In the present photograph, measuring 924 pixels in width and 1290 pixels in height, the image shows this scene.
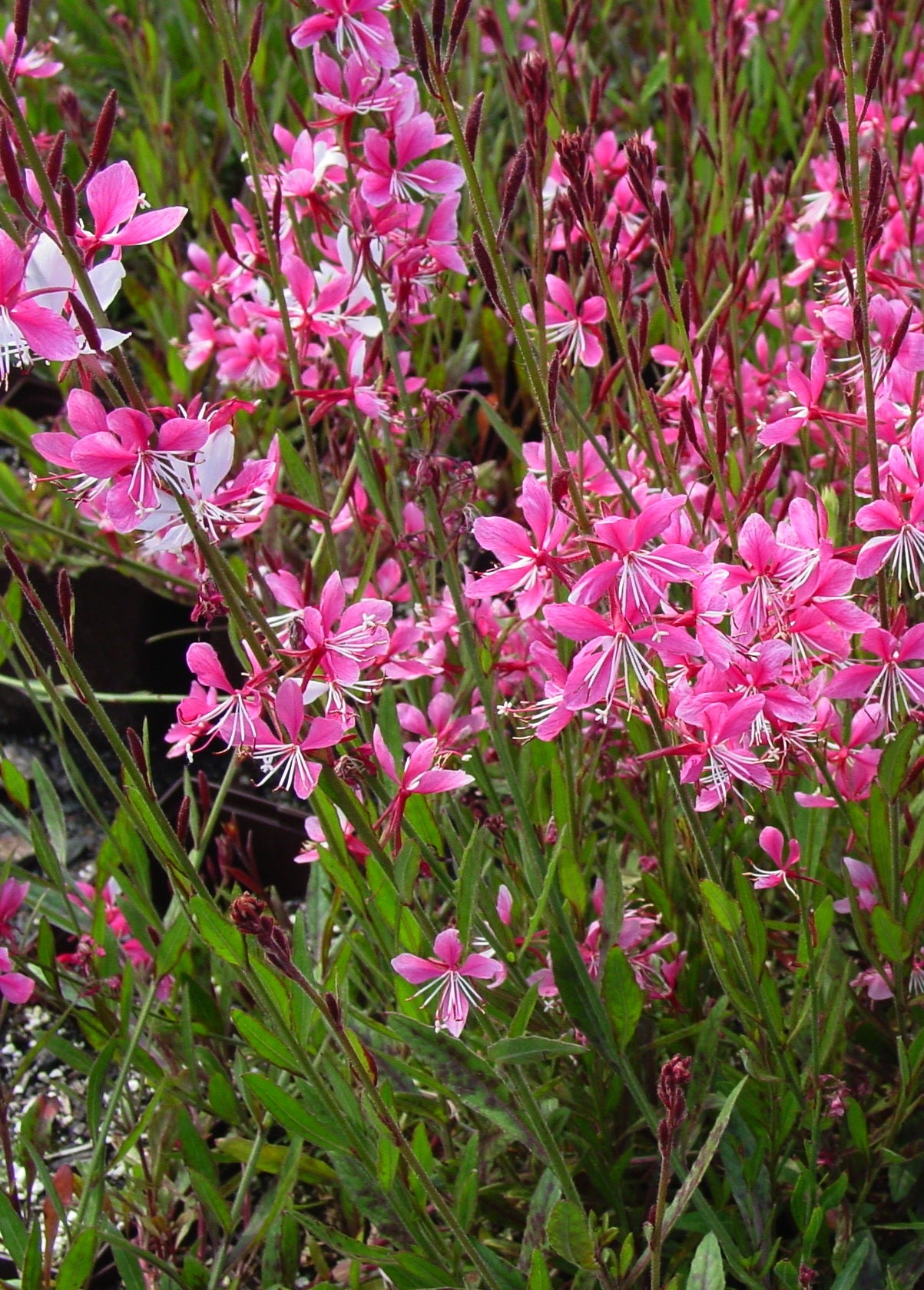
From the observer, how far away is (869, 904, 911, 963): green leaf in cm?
108

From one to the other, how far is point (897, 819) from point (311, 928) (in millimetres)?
676

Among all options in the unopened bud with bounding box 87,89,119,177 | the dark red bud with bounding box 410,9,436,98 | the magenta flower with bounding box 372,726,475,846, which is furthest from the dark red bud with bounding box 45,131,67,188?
the magenta flower with bounding box 372,726,475,846

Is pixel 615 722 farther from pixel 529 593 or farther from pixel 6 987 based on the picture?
pixel 6 987

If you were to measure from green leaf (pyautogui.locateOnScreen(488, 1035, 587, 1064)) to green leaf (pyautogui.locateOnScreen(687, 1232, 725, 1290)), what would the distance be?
0.20m

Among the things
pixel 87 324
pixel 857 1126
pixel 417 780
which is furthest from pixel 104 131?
pixel 857 1126

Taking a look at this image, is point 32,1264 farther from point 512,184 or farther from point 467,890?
point 512,184

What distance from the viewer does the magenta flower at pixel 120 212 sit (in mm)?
799

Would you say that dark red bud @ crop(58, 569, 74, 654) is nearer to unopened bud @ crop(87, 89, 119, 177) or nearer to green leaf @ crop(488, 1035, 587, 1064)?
unopened bud @ crop(87, 89, 119, 177)

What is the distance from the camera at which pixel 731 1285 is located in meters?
1.24

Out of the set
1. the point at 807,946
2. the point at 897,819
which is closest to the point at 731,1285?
the point at 807,946

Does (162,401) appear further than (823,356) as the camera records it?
Yes

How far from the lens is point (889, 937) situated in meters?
1.09

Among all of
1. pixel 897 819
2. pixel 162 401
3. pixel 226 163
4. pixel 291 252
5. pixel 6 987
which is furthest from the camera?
pixel 226 163

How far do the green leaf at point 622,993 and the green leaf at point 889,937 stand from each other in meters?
0.21
